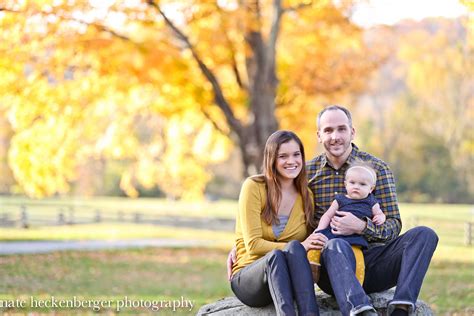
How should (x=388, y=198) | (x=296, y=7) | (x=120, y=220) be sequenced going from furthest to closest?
(x=120, y=220) → (x=296, y=7) → (x=388, y=198)

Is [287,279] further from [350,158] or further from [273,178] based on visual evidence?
[350,158]

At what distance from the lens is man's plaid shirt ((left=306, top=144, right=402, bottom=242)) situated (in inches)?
190

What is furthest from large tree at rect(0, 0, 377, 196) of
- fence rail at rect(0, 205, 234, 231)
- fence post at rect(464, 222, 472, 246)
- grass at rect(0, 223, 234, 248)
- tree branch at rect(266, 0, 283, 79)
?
fence rail at rect(0, 205, 234, 231)

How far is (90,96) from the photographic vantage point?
1533 centimetres

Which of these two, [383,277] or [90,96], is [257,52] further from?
[383,277]

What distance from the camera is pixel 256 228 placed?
460cm

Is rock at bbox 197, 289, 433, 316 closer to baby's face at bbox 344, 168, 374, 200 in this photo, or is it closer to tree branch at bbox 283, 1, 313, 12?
baby's face at bbox 344, 168, 374, 200

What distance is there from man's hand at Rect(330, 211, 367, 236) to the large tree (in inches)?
308

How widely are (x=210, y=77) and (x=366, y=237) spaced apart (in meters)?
9.73

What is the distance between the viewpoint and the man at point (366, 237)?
168 inches

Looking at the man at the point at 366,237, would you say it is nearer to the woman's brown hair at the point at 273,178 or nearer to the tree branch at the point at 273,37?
the woman's brown hair at the point at 273,178

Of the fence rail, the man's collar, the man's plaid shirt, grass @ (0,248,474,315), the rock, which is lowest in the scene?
the fence rail

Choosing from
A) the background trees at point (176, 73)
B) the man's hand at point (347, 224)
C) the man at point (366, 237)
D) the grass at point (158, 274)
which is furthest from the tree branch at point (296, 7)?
the man's hand at point (347, 224)

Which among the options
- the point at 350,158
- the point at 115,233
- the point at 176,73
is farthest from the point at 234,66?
the point at 115,233
